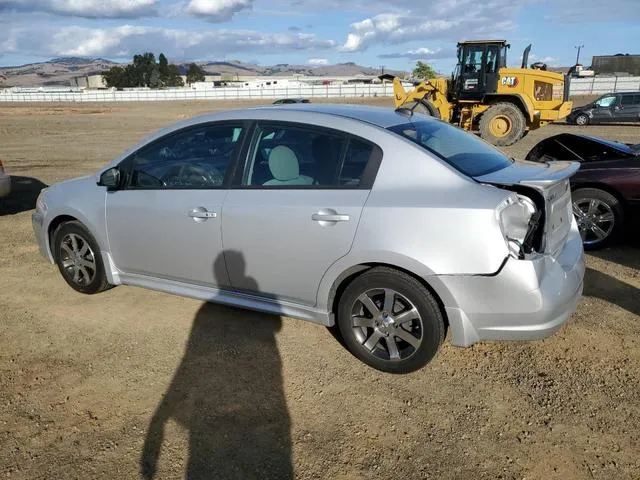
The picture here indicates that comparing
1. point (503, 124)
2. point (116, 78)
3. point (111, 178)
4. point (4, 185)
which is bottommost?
point (503, 124)

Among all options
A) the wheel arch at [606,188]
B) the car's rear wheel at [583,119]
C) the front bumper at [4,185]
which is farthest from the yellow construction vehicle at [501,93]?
the front bumper at [4,185]

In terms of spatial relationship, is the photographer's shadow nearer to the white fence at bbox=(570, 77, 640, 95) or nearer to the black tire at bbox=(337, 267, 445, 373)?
the black tire at bbox=(337, 267, 445, 373)

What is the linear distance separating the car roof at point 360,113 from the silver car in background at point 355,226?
16 millimetres

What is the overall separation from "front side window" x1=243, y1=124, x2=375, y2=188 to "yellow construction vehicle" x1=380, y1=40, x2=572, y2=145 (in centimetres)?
1360

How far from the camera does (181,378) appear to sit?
3.46 m

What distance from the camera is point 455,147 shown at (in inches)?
142

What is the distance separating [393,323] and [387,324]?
42 millimetres

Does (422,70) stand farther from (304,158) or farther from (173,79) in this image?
(304,158)

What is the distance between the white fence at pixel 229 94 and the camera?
5484cm

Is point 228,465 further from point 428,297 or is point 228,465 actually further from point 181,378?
point 428,297

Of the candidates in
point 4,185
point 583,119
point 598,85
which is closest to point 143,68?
point 598,85

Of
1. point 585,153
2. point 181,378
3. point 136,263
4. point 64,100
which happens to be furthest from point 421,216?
point 64,100

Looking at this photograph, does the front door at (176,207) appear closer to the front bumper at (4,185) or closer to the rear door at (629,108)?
the front bumper at (4,185)

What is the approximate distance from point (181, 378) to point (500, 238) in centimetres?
219
